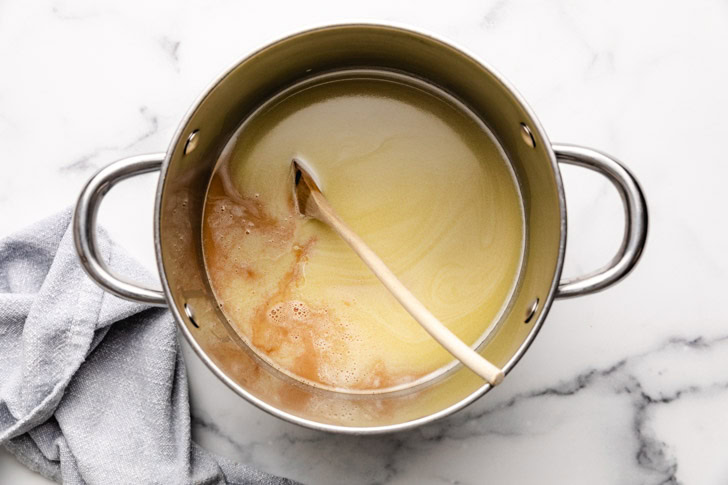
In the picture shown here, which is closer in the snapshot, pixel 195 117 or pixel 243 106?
pixel 195 117

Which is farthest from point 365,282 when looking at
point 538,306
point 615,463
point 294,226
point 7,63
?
point 7,63

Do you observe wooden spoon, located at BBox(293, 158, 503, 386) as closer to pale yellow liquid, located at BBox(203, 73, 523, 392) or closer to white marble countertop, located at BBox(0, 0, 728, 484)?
pale yellow liquid, located at BBox(203, 73, 523, 392)

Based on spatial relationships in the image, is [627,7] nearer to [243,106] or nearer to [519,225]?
[519,225]

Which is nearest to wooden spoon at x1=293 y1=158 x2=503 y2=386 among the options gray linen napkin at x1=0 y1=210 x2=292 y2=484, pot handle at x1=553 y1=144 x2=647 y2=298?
pot handle at x1=553 y1=144 x2=647 y2=298

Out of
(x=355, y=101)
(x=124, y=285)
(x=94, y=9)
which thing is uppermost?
(x=355, y=101)

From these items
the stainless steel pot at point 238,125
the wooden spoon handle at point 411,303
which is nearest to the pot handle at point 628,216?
the stainless steel pot at point 238,125

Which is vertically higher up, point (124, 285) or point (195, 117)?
point (195, 117)
